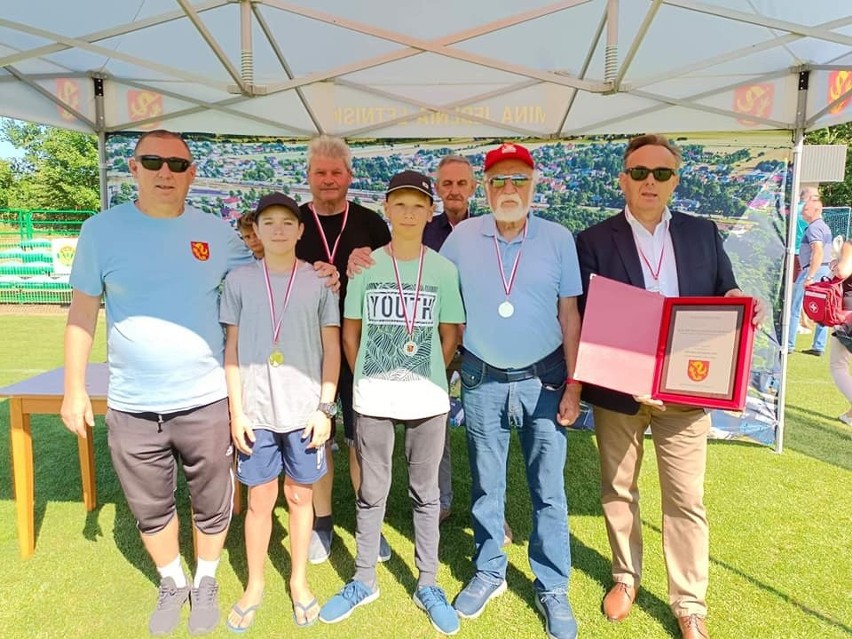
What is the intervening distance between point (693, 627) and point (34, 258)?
15.4m

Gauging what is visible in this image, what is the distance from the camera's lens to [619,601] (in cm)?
238

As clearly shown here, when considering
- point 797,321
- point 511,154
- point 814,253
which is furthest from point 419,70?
point 797,321

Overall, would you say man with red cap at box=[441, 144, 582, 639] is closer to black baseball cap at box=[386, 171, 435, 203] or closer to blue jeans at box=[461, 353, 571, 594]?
blue jeans at box=[461, 353, 571, 594]

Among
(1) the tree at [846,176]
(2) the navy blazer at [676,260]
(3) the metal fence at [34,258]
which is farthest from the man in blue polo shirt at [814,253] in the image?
(1) the tree at [846,176]

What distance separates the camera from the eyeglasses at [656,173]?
2.15m

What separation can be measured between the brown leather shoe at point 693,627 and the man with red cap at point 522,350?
466 mm

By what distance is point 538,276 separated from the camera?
2135mm

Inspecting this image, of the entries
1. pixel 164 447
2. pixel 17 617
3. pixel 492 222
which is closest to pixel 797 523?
pixel 492 222

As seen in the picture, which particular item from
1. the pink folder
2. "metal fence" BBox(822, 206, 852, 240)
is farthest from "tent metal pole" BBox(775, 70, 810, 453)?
"metal fence" BBox(822, 206, 852, 240)

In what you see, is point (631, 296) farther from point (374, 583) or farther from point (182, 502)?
point (182, 502)

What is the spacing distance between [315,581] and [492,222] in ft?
6.57

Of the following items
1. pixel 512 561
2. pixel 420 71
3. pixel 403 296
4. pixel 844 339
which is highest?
pixel 420 71

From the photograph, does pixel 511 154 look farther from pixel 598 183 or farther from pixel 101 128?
pixel 101 128

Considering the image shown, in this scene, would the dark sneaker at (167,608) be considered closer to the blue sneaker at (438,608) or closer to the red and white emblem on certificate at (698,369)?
the blue sneaker at (438,608)
